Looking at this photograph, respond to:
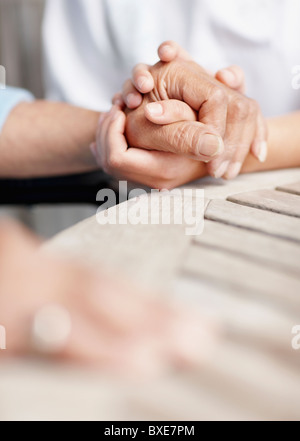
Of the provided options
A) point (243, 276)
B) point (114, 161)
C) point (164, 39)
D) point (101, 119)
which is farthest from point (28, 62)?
point (243, 276)

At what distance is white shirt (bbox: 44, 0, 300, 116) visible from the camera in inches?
38.0

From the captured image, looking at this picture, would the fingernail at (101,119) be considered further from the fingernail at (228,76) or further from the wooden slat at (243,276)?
the wooden slat at (243,276)

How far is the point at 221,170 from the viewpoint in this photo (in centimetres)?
69

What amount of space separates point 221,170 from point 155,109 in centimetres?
13

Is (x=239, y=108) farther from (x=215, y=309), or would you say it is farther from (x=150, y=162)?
(x=215, y=309)

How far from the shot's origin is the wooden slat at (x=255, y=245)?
43cm

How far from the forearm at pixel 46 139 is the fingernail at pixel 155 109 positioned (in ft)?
0.71

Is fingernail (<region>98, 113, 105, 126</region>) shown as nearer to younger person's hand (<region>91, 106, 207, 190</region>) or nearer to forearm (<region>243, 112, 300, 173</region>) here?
younger person's hand (<region>91, 106, 207, 190</region>)

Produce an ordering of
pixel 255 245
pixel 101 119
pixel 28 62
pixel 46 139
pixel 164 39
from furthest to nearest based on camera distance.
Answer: pixel 28 62
pixel 164 39
pixel 46 139
pixel 101 119
pixel 255 245

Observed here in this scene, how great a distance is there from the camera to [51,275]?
36cm

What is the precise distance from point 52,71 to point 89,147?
41 cm

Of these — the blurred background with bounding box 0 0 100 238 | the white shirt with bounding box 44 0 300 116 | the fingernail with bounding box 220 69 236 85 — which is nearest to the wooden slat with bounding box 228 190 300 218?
the fingernail with bounding box 220 69 236 85

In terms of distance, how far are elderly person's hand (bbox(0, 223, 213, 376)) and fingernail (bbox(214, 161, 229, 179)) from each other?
1.14 feet

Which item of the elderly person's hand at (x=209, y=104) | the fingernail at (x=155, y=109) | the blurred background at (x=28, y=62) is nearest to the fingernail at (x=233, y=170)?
the elderly person's hand at (x=209, y=104)
